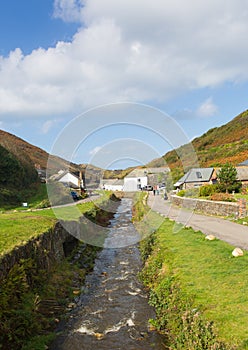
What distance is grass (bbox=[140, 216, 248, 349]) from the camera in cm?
755

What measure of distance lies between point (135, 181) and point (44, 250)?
95188 millimetres

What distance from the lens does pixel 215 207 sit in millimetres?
27344

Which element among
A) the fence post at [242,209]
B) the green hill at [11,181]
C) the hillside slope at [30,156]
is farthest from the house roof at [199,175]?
the fence post at [242,209]

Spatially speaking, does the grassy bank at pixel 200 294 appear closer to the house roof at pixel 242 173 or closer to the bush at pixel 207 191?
the bush at pixel 207 191

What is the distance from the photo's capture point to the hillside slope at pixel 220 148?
333ft

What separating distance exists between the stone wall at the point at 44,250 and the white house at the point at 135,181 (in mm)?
85467

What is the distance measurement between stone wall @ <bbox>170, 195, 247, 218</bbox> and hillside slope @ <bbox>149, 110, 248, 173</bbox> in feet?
186

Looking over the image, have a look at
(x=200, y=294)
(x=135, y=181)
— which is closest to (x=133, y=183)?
(x=135, y=181)

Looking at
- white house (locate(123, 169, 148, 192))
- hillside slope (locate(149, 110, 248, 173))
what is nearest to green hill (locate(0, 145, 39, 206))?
hillside slope (locate(149, 110, 248, 173))

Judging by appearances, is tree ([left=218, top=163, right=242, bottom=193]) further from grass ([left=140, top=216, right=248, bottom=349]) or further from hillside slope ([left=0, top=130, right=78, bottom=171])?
hillside slope ([left=0, top=130, right=78, bottom=171])

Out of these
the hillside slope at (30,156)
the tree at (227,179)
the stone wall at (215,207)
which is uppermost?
the hillside slope at (30,156)

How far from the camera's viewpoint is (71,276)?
55.5ft

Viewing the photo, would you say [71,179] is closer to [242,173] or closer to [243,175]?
[242,173]

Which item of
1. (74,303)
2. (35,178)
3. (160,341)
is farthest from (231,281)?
(35,178)
